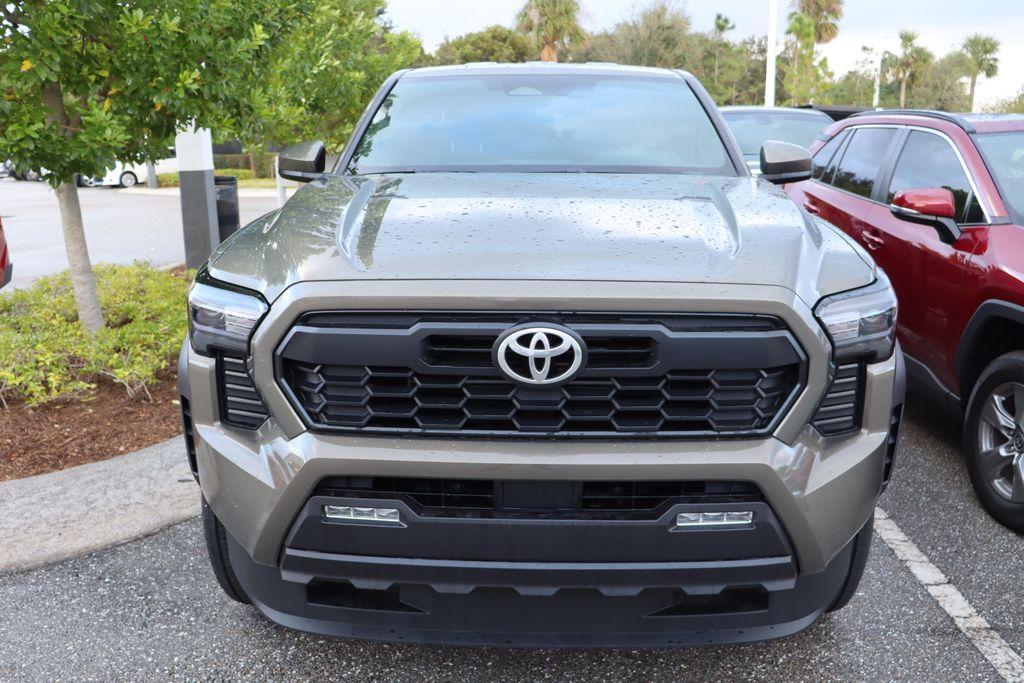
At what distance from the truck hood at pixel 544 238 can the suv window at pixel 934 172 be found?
1.69m

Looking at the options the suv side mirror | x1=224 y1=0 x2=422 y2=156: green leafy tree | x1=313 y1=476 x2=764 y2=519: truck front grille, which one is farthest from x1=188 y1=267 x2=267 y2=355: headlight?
x1=224 y1=0 x2=422 y2=156: green leafy tree

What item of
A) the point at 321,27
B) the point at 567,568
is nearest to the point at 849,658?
the point at 567,568

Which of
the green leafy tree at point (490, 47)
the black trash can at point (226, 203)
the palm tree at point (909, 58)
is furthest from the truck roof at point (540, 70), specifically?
the palm tree at point (909, 58)

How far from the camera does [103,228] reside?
652 inches

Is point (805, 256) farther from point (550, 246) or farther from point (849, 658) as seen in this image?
point (849, 658)

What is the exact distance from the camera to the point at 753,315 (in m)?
2.32

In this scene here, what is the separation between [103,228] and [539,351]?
1608 centimetres

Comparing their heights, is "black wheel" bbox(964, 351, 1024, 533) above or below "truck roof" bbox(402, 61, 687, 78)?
below

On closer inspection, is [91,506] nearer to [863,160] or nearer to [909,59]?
[863,160]

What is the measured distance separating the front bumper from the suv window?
2.41 m

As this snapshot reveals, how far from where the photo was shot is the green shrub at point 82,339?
5199 mm

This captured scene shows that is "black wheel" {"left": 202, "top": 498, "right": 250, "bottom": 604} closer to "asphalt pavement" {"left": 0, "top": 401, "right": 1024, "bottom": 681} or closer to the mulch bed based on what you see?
"asphalt pavement" {"left": 0, "top": 401, "right": 1024, "bottom": 681}

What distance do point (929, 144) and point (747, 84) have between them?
58660 millimetres

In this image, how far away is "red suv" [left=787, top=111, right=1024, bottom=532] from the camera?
4.02 m
